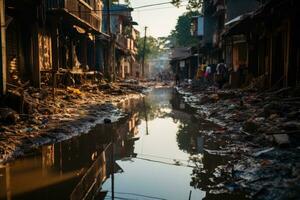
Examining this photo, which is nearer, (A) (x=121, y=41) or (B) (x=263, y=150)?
(B) (x=263, y=150)

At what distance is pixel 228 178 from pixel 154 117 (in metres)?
9.26

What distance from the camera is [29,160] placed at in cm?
744

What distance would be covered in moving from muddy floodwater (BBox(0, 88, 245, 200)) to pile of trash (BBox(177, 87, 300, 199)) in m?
0.28

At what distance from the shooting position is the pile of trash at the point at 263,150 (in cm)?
534

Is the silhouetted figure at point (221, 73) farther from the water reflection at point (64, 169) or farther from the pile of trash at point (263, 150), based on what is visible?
the water reflection at point (64, 169)

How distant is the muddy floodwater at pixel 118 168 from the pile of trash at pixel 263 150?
0.92 ft

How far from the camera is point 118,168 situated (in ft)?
23.3

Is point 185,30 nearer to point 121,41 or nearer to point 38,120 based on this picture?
point 121,41

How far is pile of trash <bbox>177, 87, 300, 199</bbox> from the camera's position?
5.34m

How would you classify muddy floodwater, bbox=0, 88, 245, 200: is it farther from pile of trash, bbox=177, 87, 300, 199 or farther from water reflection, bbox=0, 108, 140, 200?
pile of trash, bbox=177, 87, 300, 199

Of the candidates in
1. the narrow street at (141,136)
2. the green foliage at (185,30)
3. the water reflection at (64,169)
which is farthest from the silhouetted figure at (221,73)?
the green foliage at (185,30)

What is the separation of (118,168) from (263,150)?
2678 millimetres

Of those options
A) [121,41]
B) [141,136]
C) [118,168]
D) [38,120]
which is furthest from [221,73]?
[121,41]

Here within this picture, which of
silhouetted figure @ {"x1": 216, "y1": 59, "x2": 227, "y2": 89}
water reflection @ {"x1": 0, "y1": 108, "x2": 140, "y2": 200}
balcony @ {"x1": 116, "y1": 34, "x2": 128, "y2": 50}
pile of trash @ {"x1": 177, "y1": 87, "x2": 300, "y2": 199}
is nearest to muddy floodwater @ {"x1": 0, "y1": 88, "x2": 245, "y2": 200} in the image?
water reflection @ {"x1": 0, "y1": 108, "x2": 140, "y2": 200}
